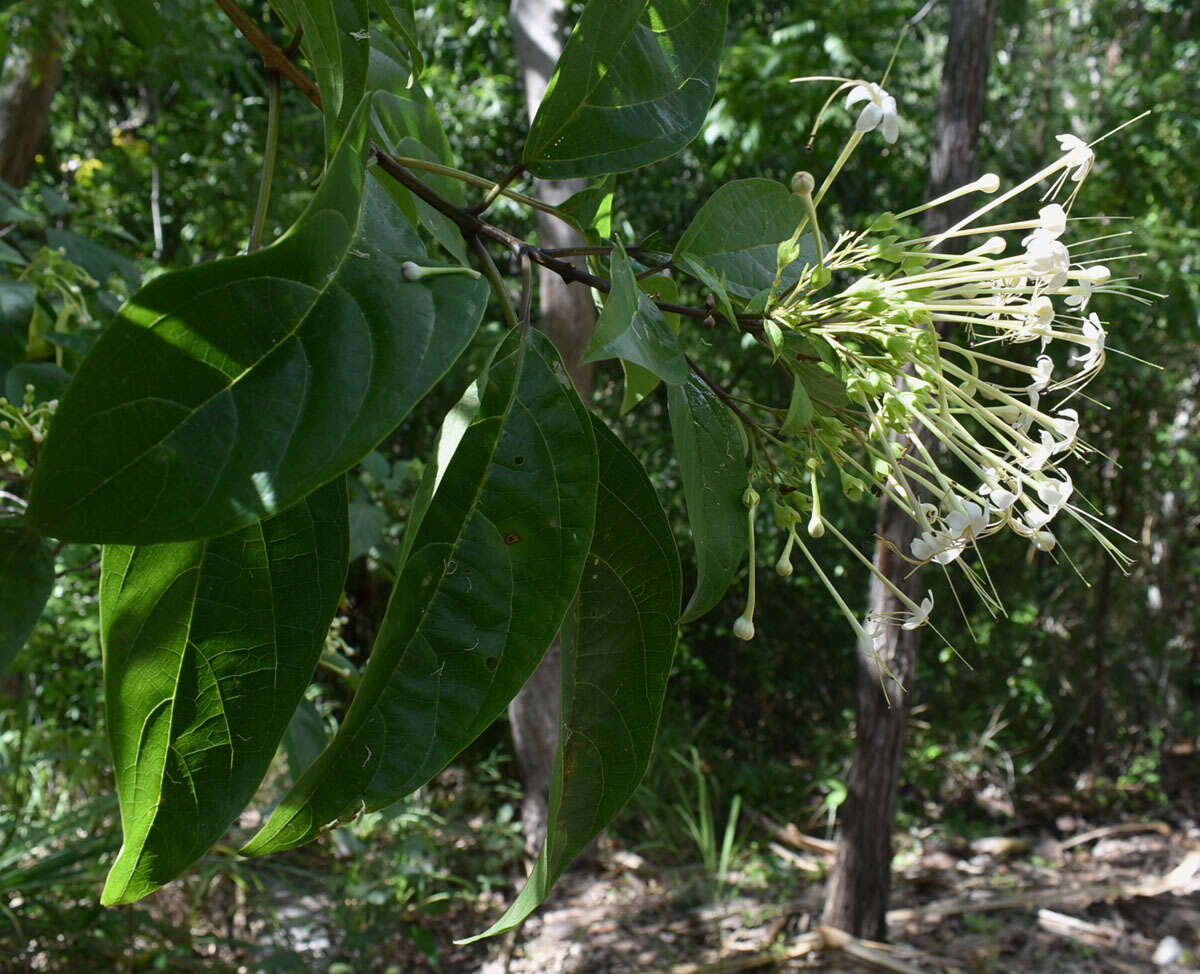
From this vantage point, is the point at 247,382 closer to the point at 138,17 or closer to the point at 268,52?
the point at 268,52

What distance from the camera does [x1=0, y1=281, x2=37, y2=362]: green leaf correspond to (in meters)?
1.09

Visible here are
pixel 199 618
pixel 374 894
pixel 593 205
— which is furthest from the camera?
pixel 374 894

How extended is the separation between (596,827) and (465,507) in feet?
0.55

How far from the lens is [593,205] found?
0.57 metres

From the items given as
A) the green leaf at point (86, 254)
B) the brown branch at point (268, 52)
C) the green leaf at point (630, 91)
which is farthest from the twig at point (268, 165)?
the green leaf at point (86, 254)

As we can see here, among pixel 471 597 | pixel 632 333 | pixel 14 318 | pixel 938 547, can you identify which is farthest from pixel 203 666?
pixel 14 318

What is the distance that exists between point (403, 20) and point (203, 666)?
44 cm

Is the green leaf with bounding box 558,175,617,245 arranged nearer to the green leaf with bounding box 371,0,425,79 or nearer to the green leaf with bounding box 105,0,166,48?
the green leaf with bounding box 371,0,425,79

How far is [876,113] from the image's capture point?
47 cm

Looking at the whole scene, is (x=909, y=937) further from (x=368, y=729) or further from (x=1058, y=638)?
(x=368, y=729)

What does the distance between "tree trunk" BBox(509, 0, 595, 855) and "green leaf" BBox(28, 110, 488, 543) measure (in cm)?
204

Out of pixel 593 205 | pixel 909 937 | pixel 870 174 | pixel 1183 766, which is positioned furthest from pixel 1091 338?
pixel 1183 766

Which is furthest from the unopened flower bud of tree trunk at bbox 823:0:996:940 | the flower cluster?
tree trunk at bbox 823:0:996:940

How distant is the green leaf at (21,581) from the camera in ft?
2.06
